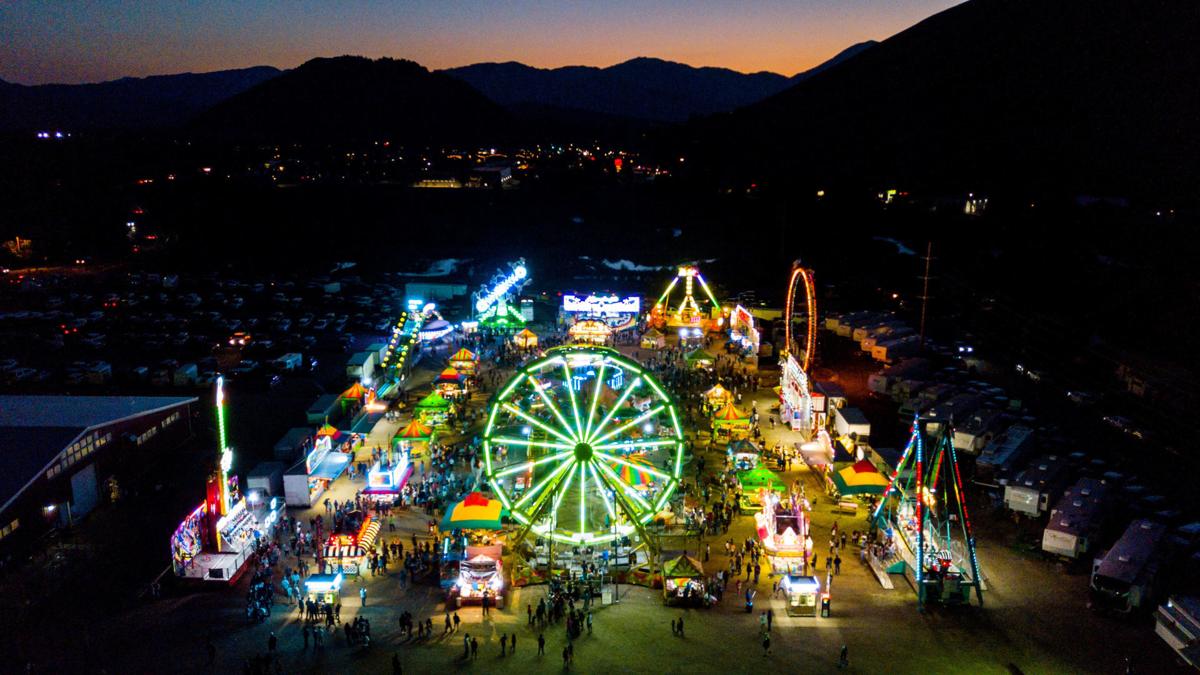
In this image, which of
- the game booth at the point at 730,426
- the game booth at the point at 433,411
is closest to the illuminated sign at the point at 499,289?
the game booth at the point at 433,411

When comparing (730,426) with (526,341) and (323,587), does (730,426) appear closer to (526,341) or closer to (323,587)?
(526,341)

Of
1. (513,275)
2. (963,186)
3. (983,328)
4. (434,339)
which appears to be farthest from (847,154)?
(434,339)

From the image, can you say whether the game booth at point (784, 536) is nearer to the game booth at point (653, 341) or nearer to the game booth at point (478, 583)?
the game booth at point (478, 583)

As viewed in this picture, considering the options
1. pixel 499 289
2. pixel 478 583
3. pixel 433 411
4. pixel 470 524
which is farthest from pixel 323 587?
pixel 499 289

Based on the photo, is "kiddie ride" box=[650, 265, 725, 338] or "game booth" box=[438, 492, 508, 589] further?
"kiddie ride" box=[650, 265, 725, 338]

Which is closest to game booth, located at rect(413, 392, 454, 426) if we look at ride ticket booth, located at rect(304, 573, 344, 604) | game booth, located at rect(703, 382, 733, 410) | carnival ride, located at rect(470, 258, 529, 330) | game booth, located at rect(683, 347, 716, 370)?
game booth, located at rect(703, 382, 733, 410)

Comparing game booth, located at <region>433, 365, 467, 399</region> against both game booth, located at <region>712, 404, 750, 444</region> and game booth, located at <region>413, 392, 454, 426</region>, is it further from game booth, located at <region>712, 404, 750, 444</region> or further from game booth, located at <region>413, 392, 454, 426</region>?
game booth, located at <region>712, 404, 750, 444</region>
